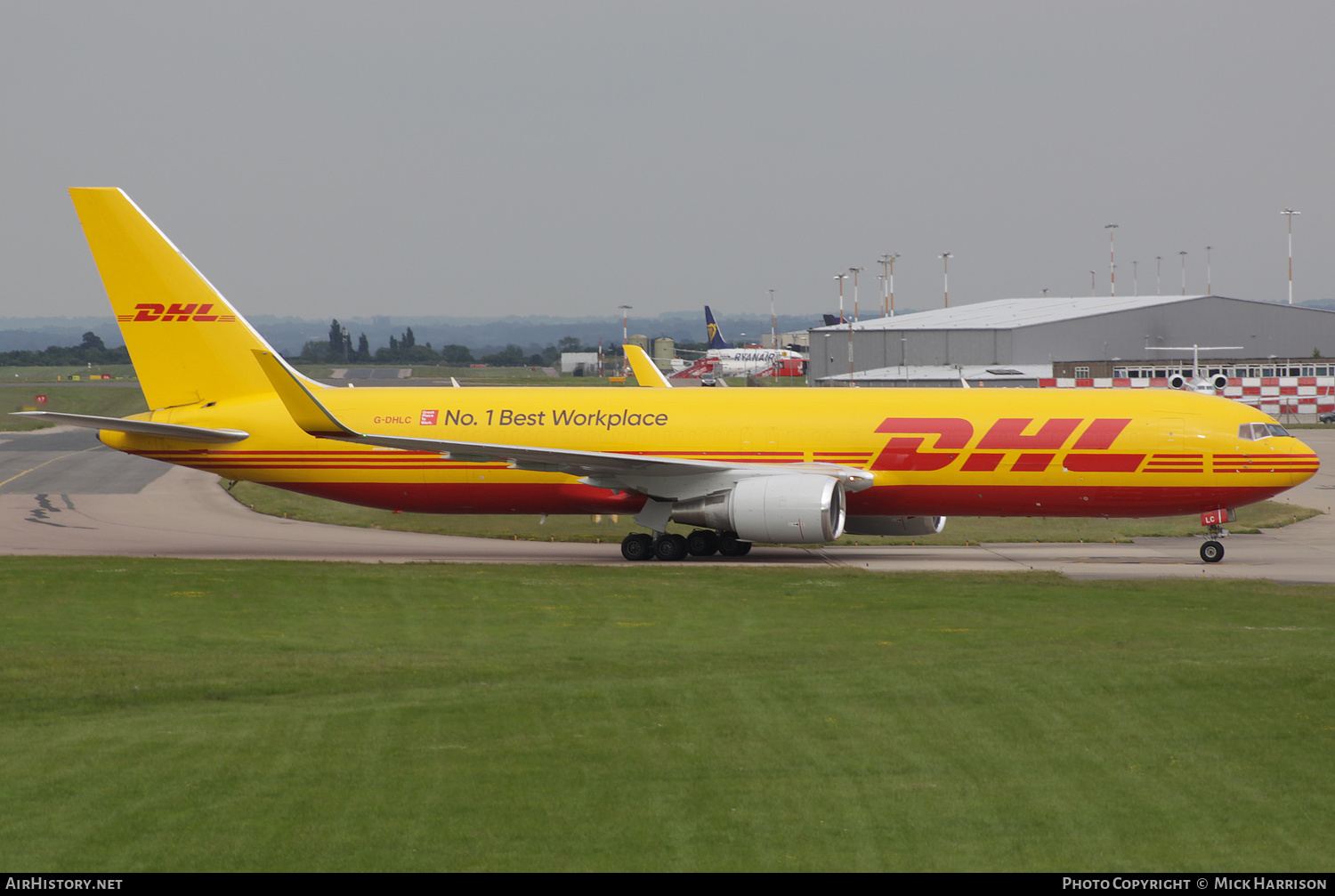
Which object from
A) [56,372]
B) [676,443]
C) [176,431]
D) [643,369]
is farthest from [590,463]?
[56,372]

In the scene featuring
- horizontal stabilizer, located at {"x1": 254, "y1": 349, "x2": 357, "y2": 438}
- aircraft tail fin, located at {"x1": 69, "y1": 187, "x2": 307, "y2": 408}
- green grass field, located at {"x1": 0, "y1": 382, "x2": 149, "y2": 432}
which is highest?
aircraft tail fin, located at {"x1": 69, "y1": 187, "x2": 307, "y2": 408}

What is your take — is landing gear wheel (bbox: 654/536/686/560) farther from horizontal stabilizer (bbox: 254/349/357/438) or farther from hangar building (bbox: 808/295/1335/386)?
hangar building (bbox: 808/295/1335/386)

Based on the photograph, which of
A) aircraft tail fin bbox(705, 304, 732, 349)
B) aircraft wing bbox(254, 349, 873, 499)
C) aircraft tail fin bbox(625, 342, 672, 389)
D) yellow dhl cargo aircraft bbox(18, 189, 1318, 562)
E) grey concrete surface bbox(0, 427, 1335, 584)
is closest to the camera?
aircraft wing bbox(254, 349, 873, 499)

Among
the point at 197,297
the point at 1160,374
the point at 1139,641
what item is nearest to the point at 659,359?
the point at 1160,374

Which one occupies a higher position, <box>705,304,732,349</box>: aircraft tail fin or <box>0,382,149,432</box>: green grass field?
<box>705,304,732,349</box>: aircraft tail fin

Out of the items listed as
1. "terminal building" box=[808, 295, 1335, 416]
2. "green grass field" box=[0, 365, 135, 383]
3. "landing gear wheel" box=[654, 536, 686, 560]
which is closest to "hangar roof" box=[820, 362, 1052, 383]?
"terminal building" box=[808, 295, 1335, 416]

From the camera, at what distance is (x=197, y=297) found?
33.2 meters

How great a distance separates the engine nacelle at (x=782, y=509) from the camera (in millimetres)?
28438

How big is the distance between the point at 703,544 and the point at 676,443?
2.70m

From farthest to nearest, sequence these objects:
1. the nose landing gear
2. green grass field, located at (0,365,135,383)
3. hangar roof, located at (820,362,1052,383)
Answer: green grass field, located at (0,365,135,383) → hangar roof, located at (820,362,1052,383) → the nose landing gear

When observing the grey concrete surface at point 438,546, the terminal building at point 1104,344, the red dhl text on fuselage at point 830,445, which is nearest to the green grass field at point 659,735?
the grey concrete surface at point 438,546

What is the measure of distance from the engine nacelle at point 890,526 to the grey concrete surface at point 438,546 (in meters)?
0.55

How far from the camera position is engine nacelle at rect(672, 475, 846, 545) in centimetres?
2844

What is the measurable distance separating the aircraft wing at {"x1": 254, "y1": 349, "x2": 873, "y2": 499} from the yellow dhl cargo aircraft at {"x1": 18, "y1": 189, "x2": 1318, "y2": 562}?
0.22 feet
